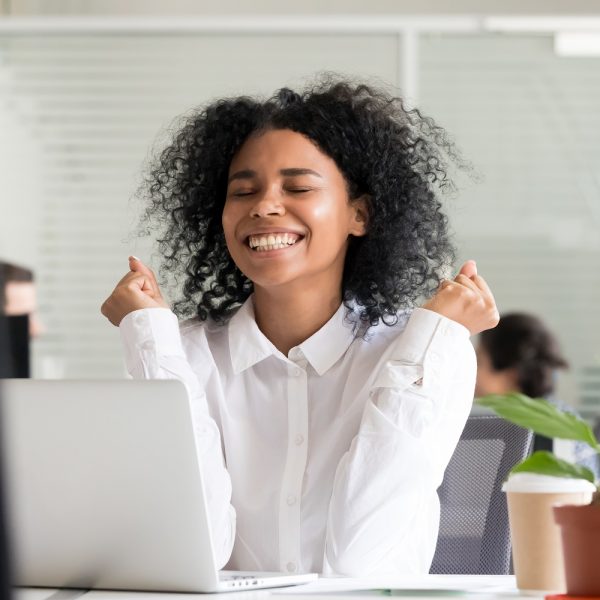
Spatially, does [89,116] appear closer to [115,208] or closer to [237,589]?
[115,208]

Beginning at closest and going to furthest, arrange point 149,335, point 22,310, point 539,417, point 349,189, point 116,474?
1. point 539,417
2. point 116,474
3. point 149,335
4. point 349,189
5. point 22,310

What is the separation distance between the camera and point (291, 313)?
1842mm

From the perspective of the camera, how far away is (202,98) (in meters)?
3.93

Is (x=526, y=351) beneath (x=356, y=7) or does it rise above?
beneath

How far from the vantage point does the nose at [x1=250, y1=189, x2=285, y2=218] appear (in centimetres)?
177

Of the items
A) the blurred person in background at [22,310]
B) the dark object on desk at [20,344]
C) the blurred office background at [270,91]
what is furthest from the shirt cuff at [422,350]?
the blurred office background at [270,91]

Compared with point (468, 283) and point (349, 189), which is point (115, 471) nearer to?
point (468, 283)

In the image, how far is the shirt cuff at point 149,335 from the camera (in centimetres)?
166

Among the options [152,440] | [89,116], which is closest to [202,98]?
[89,116]

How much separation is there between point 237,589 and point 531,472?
33 centimetres

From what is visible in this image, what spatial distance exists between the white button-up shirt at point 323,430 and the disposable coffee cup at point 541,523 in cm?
38

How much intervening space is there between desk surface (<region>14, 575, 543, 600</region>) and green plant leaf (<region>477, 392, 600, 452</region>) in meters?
0.22

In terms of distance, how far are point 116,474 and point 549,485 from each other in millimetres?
452

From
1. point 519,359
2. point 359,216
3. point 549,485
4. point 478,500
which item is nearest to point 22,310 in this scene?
point 519,359
